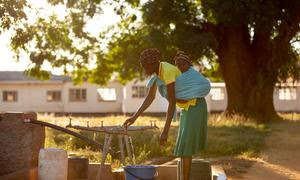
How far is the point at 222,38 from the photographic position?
26.2 metres

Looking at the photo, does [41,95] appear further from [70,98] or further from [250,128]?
[250,128]

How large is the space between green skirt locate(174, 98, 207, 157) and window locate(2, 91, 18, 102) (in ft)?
135

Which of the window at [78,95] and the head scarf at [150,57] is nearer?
the head scarf at [150,57]

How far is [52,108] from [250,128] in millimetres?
26812

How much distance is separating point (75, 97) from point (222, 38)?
21.4 meters

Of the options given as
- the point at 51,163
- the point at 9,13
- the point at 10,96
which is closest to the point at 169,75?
the point at 51,163

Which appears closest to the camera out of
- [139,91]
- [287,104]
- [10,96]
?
[287,104]

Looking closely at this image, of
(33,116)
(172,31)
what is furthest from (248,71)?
(33,116)

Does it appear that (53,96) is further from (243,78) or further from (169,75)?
(169,75)

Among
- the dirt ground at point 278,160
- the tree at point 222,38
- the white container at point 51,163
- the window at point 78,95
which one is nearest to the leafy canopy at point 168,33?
the tree at point 222,38

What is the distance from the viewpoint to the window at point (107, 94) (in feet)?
150

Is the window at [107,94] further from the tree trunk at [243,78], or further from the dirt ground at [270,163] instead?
the dirt ground at [270,163]

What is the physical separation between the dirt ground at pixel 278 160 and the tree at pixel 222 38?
4.43m

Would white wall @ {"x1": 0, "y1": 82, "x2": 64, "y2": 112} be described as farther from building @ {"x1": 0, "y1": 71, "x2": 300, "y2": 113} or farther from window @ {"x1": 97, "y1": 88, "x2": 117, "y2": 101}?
window @ {"x1": 97, "y1": 88, "x2": 117, "y2": 101}
